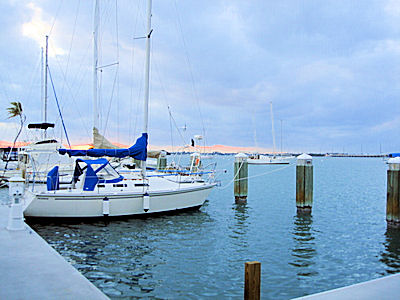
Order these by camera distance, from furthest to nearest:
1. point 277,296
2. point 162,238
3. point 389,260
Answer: point 162,238
point 389,260
point 277,296

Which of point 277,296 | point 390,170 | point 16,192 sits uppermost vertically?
point 390,170

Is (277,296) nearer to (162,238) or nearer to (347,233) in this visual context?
(162,238)

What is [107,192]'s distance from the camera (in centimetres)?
1390

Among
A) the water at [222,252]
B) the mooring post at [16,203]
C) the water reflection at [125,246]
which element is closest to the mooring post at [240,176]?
the water at [222,252]

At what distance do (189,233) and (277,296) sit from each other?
5962mm

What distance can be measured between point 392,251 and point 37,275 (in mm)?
10833

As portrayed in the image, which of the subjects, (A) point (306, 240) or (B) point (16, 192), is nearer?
(B) point (16, 192)

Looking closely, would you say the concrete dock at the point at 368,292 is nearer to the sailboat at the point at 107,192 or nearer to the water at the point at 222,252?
the water at the point at 222,252

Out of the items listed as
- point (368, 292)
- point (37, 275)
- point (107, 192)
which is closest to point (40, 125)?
point (107, 192)

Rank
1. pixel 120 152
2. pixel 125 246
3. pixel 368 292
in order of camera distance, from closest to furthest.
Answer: pixel 368 292
pixel 125 246
pixel 120 152

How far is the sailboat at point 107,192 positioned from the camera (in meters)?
13.2

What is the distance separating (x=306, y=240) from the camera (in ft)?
40.5

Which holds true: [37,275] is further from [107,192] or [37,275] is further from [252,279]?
[107,192]

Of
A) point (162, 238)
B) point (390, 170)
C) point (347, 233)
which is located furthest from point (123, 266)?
point (390, 170)
